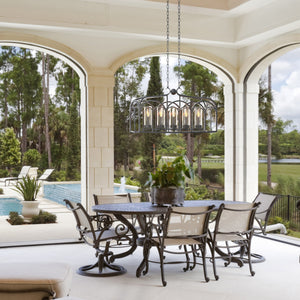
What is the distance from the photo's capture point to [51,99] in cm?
1752

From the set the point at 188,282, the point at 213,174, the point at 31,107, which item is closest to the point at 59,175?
the point at 31,107

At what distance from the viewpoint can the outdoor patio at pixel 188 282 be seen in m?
4.64

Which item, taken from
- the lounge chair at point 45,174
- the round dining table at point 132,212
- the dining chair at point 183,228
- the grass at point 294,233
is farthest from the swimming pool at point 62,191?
the dining chair at point 183,228

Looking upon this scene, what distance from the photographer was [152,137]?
15547 millimetres

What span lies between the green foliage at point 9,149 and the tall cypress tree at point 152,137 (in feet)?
Result: 14.7

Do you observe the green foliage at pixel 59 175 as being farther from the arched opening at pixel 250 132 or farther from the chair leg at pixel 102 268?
the chair leg at pixel 102 268

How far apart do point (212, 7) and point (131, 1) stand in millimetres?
1225

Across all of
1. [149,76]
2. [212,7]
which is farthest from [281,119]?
[212,7]

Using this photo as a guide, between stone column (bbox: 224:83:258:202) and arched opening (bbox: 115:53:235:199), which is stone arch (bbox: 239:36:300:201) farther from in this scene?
arched opening (bbox: 115:53:235:199)

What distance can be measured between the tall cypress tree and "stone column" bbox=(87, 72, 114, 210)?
7591mm

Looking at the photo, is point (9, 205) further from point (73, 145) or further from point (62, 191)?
point (73, 145)

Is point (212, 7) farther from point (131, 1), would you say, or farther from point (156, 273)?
point (156, 273)

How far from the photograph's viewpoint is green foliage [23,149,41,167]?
17000 millimetres

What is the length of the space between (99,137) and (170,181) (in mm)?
2174
